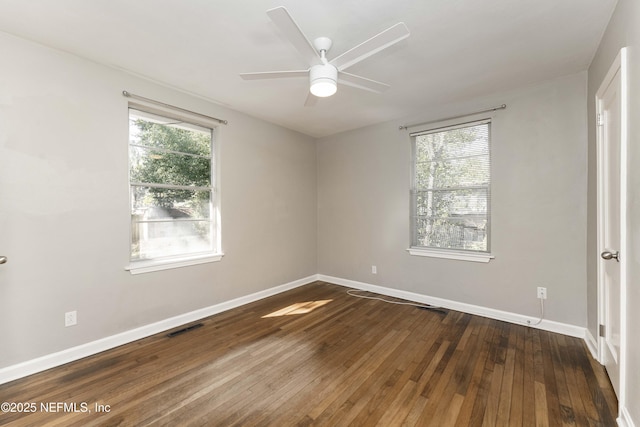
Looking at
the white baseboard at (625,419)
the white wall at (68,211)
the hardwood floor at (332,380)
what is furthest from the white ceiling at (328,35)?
the hardwood floor at (332,380)

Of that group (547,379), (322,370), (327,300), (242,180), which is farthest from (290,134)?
(547,379)

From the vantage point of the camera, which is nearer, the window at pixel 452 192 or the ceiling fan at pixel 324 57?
the ceiling fan at pixel 324 57

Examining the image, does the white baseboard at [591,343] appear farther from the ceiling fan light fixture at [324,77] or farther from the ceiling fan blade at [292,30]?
the ceiling fan blade at [292,30]

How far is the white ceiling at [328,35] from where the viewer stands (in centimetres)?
182

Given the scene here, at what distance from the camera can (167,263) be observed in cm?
298

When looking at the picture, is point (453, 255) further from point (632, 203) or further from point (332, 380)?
point (332, 380)

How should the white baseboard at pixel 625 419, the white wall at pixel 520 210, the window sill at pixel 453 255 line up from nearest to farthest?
1. the white baseboard at pixel 625 419
2. the white wall at pixel 520 210
3. the window sill at pixel 453 255

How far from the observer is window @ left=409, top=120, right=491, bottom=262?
10.8 ft

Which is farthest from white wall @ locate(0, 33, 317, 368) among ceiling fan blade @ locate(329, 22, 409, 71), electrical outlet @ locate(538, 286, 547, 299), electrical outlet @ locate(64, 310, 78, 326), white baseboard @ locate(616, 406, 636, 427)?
electrical outlet @ locate(538, 286, 547, 299)

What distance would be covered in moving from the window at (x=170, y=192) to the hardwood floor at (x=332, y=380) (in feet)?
2.99

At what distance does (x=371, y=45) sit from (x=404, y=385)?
7.69 feet

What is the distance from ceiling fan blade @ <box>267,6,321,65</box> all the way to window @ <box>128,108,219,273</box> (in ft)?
6.78

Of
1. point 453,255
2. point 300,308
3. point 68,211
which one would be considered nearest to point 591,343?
point 453,255

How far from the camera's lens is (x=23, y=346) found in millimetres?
2141
